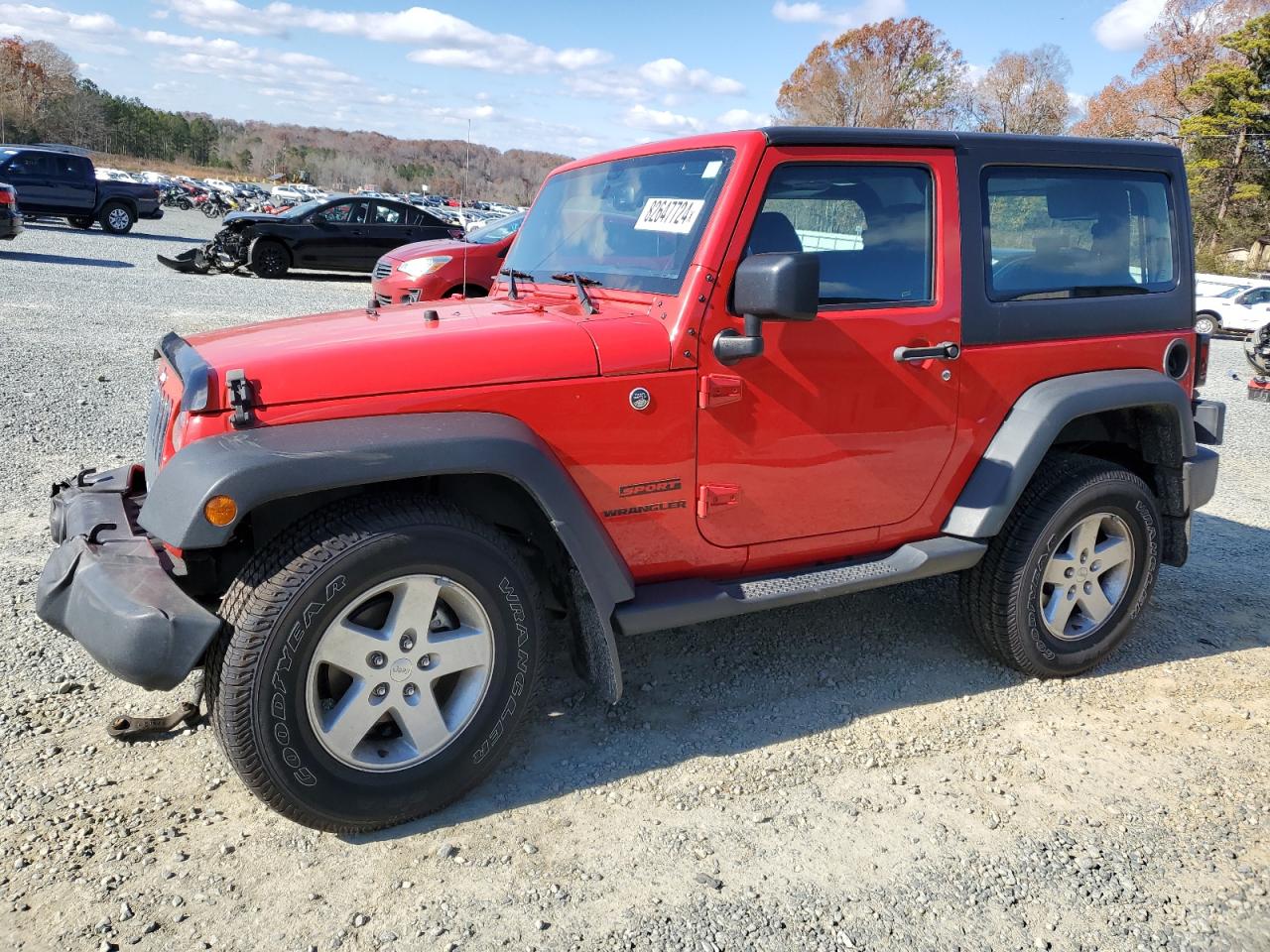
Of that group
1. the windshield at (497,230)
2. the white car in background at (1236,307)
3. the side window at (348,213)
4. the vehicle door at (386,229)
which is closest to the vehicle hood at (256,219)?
the side window at (348,213)

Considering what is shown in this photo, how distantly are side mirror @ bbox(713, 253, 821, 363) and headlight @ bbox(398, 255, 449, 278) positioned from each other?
9.21 metres

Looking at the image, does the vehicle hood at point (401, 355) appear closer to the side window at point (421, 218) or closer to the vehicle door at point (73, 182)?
the side window at point (421, 218)

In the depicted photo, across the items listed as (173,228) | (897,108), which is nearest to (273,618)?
(173,228)

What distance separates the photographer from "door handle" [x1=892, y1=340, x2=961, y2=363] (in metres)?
3.48

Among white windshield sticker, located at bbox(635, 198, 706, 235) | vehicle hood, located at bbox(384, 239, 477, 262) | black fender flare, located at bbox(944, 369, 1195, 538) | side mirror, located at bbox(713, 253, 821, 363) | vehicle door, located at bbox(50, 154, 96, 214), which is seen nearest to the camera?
side mirror, located at bbox(713, 253, 821, 363)

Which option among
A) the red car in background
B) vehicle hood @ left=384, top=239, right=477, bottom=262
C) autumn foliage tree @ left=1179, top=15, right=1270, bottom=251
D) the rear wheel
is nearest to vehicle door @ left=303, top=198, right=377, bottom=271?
vehicle hood @ left=384, top=239, right=477, bottom=262

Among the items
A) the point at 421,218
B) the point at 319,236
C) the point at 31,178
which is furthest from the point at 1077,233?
the point at 31,178

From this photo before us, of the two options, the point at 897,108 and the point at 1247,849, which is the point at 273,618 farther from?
the point at 897,108

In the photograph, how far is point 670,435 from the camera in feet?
10.2

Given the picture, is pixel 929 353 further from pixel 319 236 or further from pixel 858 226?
pixel 319 236

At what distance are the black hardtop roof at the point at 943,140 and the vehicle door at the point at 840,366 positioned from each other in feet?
0.12

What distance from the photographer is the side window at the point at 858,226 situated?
3328mm

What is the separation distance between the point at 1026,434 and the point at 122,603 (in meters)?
3.08

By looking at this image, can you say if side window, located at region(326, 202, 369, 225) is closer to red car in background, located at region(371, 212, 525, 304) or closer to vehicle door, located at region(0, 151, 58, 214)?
Result: red car in background, located at region(371, 212, 525, 304)
